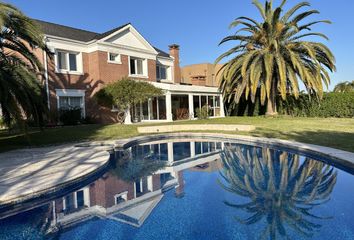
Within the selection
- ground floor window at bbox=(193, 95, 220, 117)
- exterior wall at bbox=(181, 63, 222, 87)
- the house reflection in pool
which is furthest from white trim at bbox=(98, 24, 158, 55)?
exterior wall at bbox=(181, 63, 222, 87)

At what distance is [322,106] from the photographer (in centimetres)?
2625

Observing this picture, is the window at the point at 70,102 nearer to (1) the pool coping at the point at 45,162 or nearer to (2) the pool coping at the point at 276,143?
(2) the pool coping at the point at 276,143

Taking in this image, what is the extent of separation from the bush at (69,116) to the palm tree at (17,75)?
30.8 feet

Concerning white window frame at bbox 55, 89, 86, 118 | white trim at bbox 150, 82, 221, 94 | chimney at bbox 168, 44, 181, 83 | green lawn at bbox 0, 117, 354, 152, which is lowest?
green lawn at bbox 0, 117, 354, 152

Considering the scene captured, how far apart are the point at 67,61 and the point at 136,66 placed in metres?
6.98

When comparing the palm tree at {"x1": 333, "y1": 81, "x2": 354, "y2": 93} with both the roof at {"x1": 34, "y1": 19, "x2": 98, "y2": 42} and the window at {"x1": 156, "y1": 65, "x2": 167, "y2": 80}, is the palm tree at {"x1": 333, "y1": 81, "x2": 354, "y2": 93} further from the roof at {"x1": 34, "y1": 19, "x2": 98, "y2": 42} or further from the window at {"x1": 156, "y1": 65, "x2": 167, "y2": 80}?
the roof at {"x1": 34, "y1": 19, "x2": 98, "y2": 42}

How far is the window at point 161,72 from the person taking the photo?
31.0m

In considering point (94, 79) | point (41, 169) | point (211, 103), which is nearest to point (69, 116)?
point (94, 79)

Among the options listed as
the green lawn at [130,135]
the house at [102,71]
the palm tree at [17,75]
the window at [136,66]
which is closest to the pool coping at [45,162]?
the palm tree at [17,75]

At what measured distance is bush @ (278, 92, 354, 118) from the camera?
24.9 metres

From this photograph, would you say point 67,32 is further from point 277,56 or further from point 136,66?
point 277,56

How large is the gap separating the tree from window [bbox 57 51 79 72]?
361 cm

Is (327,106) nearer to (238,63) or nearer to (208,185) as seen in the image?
(238,63)

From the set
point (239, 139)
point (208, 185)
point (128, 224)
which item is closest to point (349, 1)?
point (239, 139)
